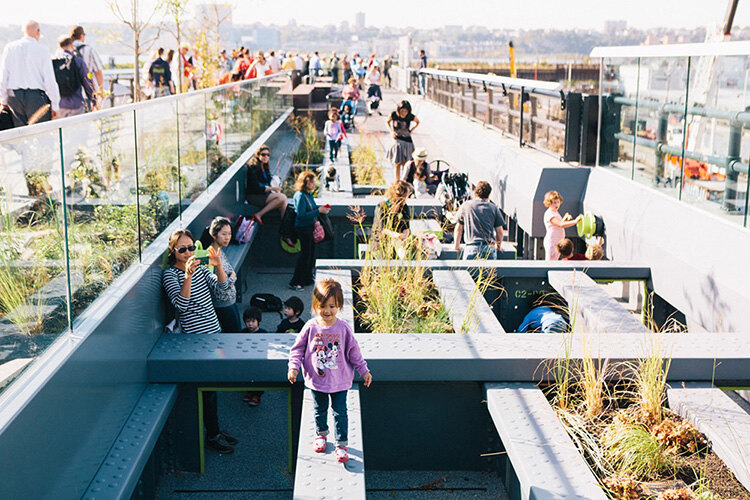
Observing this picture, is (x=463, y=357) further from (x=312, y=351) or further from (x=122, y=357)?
(x=122, y=357)

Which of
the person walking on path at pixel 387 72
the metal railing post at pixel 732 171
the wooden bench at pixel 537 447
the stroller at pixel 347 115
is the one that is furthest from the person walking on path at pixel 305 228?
the person walking on path at pixel 387 72

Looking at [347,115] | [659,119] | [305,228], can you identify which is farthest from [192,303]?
[347,115]

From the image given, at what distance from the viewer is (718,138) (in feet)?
25.9

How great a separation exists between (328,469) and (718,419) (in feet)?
7.86

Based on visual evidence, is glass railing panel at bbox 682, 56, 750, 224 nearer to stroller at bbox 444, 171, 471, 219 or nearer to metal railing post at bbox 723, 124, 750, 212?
metal railing post at bbox 723, 124, 750, 212

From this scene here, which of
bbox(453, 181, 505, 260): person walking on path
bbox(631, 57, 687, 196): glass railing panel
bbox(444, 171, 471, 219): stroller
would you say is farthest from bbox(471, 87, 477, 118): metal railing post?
bbox(453, 181, 505, 260): person walking on path

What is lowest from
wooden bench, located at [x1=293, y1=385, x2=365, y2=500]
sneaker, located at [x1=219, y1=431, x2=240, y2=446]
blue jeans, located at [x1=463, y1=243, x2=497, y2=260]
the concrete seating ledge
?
sneaker, located at [x1=219, y1=431, x2=240, y2=446]

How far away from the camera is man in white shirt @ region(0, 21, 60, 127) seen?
28.2ft

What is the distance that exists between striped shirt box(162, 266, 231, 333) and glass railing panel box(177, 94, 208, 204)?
5.88 feet

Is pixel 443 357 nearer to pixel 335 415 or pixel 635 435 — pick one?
pixel 335 415

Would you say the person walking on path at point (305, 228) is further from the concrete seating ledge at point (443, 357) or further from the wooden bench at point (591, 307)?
the concrete seating ledge at point (443, 357)

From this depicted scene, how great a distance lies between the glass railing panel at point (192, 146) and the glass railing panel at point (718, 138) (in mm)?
4846

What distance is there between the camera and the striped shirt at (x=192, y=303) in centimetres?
640

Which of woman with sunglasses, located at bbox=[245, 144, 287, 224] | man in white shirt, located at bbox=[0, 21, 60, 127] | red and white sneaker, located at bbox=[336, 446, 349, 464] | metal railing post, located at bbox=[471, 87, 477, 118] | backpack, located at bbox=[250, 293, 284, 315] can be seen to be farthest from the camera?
metal railing post, located at bbox=[471, 87, 477, 118]
